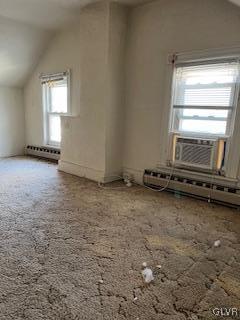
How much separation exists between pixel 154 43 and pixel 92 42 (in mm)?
886

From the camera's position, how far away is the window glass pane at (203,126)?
9.27ft

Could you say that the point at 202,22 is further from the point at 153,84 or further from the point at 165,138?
the point at 165,138

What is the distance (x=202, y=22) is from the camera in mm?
2775

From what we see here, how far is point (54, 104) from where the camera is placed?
4887 millimetres

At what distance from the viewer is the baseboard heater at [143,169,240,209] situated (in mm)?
2789

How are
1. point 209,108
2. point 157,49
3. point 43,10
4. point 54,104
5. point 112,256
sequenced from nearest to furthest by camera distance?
point 112,256 < point 209,108 < point 157,49 < point 43,10 < point 54,104

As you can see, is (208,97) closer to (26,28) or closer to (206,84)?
(206,84)

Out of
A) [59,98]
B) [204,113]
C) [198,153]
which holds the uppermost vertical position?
[59,98]

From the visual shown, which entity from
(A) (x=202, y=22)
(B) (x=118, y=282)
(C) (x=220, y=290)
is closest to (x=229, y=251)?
(C) (x=220, y=290)

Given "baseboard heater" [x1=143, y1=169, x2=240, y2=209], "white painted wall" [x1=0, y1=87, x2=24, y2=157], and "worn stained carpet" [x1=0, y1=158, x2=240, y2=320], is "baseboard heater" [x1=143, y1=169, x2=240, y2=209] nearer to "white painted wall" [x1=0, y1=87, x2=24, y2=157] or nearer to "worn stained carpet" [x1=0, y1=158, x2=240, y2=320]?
"worn stained carpet" [x1=0, y1=158, x2=240, y2=320]

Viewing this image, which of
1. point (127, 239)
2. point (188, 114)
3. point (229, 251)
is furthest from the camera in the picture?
point (188, 114)

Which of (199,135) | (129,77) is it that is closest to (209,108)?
(199,135)

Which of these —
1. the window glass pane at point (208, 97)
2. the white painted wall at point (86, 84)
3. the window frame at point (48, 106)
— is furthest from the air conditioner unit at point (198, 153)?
the window frame at point (48, 106)

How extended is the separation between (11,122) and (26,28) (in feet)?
6.88
